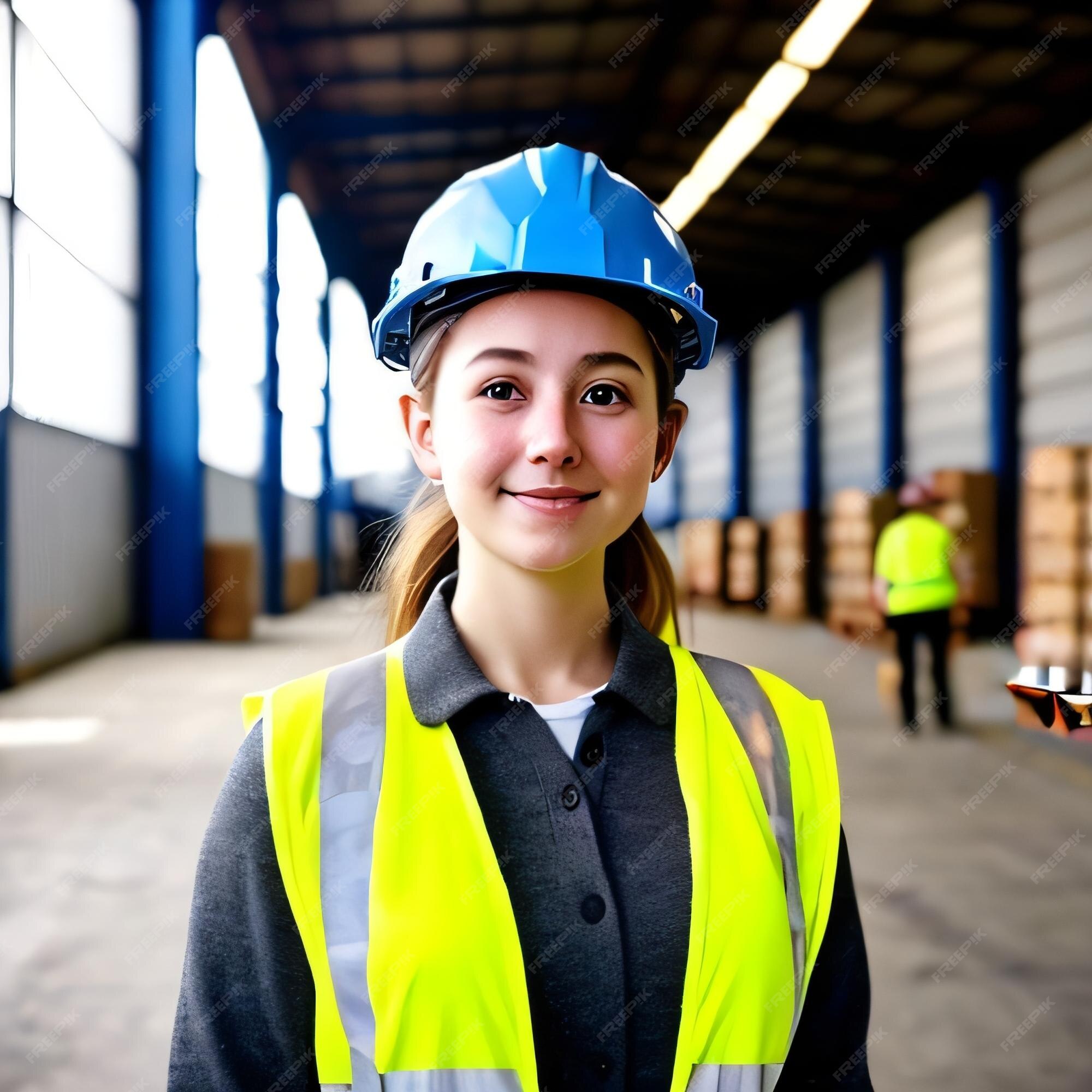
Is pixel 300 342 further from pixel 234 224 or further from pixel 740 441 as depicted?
pixel 740 441

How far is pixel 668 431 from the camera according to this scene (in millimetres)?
1250

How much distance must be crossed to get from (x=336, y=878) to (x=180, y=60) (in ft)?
38.2

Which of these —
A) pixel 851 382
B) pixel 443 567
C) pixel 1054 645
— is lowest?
pixel 1054 645

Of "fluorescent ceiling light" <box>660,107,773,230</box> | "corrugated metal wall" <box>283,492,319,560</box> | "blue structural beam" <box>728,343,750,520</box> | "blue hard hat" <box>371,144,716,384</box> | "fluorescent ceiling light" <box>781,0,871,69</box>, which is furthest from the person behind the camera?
"blue structural beam" <box>728,343,750,520</box>

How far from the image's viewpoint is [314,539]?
18531 mm

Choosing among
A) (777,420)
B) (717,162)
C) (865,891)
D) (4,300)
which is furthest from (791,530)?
(865,891)

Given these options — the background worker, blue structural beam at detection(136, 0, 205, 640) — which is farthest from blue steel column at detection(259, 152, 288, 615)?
the background worker

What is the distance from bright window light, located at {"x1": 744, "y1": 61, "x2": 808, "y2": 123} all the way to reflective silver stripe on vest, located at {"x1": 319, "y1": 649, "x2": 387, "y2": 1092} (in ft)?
36.0

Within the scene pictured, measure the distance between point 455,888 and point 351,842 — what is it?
0.12 meters

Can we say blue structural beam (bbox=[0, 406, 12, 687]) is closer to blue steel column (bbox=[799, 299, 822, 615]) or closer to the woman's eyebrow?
the woman's eyebrow

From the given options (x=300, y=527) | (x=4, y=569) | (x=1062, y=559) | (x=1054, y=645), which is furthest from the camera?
(x=300, y=527)

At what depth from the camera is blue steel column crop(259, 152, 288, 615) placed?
1417 cm

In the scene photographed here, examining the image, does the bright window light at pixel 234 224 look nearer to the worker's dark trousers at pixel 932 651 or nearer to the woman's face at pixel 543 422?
the worker's dark trousers at pixel 932 651

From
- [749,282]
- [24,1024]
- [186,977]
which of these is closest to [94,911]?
[24,1024]
